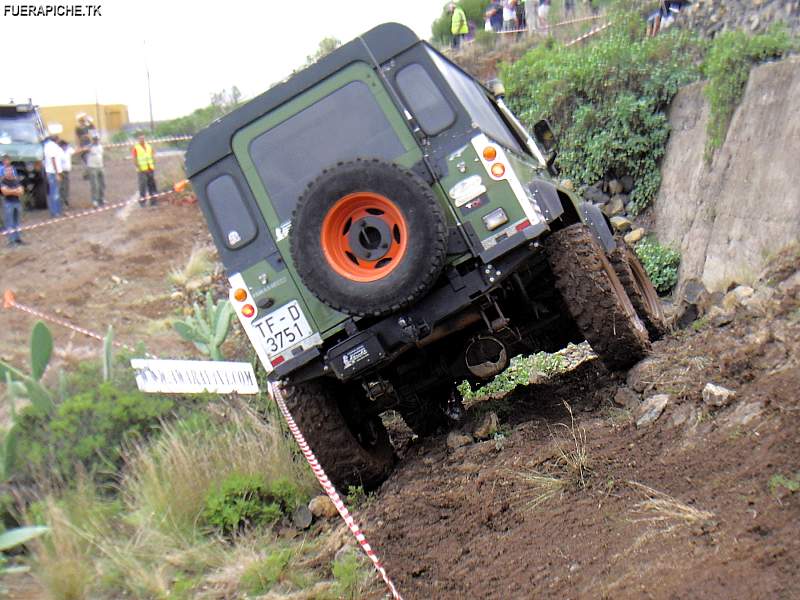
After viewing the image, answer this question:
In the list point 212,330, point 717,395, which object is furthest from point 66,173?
point 717,395

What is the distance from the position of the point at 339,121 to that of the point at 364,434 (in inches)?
85.3

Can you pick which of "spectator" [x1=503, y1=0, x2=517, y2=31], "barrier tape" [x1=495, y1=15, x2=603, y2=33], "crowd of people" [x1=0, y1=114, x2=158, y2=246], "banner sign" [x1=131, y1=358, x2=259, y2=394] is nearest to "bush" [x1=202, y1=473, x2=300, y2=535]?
"banner sign" [x1=131, y1=358, x2=259, y2=394]

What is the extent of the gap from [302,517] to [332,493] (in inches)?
19.1

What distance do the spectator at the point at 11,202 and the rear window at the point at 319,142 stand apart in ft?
35.3

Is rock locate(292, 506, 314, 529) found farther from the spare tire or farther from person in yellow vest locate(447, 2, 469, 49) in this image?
person in yellow vest locate(447, 2, 469, 49)

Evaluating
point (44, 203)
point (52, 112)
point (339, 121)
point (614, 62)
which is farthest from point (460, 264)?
point (52, 112)

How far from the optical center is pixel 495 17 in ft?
75.0

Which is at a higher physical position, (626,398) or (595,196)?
(595,196)

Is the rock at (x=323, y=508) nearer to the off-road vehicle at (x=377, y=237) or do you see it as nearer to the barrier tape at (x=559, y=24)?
the off-road vehicle at (x=377, y=237)

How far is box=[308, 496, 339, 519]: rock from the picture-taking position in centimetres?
599

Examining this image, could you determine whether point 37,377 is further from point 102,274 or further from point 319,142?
point 102,274

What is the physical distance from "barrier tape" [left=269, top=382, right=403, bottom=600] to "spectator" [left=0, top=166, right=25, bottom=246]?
10.8 meters

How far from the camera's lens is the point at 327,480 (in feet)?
19.3

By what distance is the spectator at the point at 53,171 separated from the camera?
1728 centimetres
